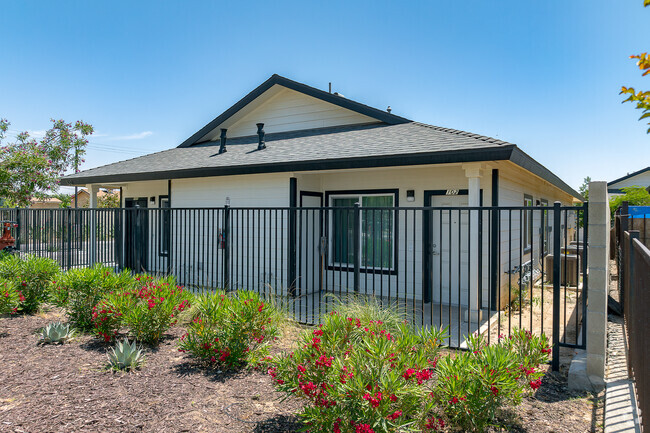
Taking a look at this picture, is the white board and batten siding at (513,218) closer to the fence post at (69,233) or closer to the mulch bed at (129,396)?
the mulch bed at (129,396)

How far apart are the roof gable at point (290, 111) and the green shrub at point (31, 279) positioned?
714cm

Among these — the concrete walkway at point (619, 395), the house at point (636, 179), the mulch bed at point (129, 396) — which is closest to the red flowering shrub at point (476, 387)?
the concrete walkway at point (619, 395)

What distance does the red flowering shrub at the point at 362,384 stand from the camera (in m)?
2.46

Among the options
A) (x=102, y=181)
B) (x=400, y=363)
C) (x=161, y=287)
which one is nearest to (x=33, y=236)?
(x=102, y=181)

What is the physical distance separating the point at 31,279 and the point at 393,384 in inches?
268

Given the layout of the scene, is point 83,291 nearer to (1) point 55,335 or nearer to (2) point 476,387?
(1) point 55,335

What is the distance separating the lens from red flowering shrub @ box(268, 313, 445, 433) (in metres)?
2.46

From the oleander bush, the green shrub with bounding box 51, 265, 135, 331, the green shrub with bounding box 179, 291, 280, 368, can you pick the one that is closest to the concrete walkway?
the oleander bush

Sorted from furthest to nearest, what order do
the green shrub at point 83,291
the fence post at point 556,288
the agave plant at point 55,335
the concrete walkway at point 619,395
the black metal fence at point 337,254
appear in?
the black metal fence at point 337,254, the green shrub at point 83,291, the agave plant at point 55,335, the fence post at point 556,288, the concrete walkway at point 619,395

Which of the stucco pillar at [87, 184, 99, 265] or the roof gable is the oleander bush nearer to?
the roof gable

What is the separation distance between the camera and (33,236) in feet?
35.4

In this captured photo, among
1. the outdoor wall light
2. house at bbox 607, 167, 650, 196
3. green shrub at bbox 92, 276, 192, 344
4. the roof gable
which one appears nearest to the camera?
green shrub at bbox 92, 276, 192, 344

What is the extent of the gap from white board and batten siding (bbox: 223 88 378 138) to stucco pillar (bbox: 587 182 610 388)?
7290 mm

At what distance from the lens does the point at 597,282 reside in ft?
13.5
